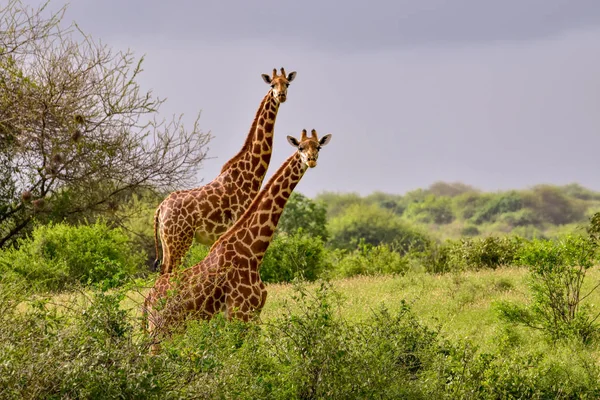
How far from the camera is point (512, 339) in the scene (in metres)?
12.5

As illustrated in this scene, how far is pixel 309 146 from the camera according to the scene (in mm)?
9531

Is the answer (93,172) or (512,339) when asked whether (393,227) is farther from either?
(512,339)

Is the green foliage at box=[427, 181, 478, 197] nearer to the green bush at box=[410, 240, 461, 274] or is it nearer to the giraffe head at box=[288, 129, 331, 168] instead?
the green bush at box=[410, 240, 461, 274]

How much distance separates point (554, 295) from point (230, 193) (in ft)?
17.4

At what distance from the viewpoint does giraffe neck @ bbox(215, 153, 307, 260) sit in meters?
9.51

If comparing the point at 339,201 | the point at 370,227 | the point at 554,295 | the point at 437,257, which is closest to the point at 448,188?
the point at 339,201

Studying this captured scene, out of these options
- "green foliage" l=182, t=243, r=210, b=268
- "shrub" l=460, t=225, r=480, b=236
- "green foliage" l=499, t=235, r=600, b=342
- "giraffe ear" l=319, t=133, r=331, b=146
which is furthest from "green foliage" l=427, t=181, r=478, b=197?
"giraffe ear" l=319, t=133, r=331, b=146

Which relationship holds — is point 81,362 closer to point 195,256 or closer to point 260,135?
point 260,135

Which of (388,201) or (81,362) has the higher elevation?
(388,201)

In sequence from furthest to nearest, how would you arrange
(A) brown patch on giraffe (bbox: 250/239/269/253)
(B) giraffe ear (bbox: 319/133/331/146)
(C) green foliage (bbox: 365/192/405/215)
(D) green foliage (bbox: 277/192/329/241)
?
1. (C) green foliage (bbox: 365/192/405/215)
2. (D) green foliage (bbox: 277/192/329/241)
3. (B) giraffe ear (bbox: 319/133/331/146)
4. (A) brown patch on giraffe (bbox: 250/239/269/253)

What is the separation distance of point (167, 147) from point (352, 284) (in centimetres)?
539

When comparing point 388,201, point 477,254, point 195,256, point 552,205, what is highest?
point 388,201

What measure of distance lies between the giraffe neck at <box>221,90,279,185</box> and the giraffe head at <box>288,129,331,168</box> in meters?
1.94

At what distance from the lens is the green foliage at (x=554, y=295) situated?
12.6 m
